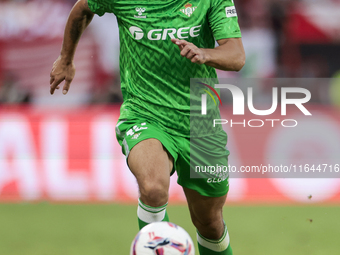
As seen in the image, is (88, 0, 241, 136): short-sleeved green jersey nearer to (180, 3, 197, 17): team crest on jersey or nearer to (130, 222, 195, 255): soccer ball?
(180, 3, 197, 17): team crest on jersey

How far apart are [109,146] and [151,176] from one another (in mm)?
4469

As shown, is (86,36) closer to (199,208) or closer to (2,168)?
(2,168)

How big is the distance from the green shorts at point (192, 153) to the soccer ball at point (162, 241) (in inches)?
22.9

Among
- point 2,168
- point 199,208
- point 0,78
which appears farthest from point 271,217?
point 0,78

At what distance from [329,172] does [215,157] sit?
4379 millimetres

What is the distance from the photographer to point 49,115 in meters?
7.60

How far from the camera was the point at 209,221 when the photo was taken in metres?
3.44

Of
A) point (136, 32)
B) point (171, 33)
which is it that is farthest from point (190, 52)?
point (136, 32)

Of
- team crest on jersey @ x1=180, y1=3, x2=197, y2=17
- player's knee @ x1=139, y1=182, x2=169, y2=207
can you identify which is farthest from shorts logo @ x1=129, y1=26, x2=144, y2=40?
player's knee @ x1=139, y1=182, x2=169, y2=207

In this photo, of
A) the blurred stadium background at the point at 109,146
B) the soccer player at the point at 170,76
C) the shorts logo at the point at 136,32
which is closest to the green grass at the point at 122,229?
the blurred stadium background at the point at 109,146

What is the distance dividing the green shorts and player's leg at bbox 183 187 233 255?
7cm

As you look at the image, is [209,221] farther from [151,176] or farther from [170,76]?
[170,76]

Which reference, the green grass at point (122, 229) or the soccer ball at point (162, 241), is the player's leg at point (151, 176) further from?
the green grass at point (122, 229)

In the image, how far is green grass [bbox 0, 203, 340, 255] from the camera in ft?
14.6
